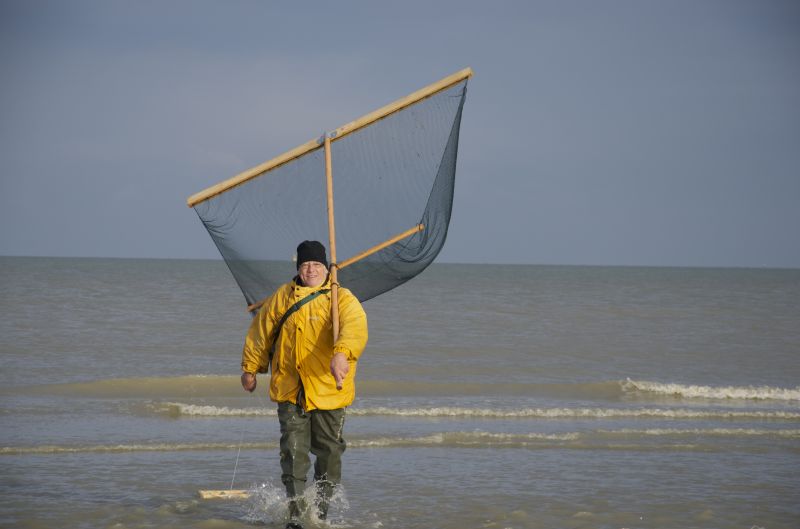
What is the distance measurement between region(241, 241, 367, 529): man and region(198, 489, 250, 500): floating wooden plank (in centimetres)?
149

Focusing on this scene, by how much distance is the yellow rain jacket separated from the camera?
19.3 feet

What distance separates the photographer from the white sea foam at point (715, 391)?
1481cm

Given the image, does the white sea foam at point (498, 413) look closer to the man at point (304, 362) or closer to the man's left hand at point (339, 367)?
the man at point (304, 362)

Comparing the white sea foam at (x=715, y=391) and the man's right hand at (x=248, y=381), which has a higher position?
the white sea foam at (x=715, y=391)

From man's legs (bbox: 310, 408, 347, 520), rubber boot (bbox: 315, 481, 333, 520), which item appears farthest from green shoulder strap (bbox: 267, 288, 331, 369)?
rubber boot (bbox: 315, 481, 333, 520)

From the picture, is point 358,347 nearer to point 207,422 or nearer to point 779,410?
point 207,422

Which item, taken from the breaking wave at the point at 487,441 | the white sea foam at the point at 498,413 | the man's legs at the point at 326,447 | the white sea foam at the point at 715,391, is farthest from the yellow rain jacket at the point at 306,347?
the white sea foam at the point at 715,391

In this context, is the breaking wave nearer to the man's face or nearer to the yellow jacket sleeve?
the yellow jacket sleeve

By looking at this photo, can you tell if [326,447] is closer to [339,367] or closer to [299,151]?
[339,367]

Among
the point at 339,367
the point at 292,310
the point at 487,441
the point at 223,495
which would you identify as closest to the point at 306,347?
the point at 292,310

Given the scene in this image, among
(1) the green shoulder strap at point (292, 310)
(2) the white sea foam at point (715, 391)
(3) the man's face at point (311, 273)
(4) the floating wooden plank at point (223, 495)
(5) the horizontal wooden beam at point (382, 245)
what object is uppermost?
(5) the horizontal wooden beam at point (382, 245)

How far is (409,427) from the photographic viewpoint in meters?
11.2

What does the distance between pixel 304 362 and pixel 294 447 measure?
1.71 ft

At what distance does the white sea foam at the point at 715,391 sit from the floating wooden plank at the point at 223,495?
9.27 metres
